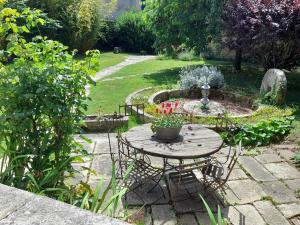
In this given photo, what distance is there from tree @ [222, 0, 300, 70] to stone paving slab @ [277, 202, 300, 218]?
5883 millimetres

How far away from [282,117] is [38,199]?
19.9 feet

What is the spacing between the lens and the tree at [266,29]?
28.9 ft

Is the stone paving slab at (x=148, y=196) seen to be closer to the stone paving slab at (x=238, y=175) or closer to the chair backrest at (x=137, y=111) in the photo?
the stone paving slab at (x=238, y=175)

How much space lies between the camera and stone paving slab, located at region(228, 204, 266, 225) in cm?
366

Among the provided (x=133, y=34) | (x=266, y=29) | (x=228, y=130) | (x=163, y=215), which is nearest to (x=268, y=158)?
(x=228, y=130)

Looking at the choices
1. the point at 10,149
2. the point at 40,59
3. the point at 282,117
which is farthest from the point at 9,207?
the point at 282,117

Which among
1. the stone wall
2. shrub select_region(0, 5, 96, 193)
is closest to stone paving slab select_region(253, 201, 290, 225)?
shrub select_region(0, 5, 96, 193)

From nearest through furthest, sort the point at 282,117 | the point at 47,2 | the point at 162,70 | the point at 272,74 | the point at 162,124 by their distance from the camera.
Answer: the point at 162,124, the point at 282,117, the point at 272,74, the point at 162,70, the point at 47,2

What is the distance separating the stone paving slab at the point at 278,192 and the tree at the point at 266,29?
543cm

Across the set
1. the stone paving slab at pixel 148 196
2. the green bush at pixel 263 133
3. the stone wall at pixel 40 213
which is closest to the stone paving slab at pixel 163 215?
the stone paving slab at pixel 148 196

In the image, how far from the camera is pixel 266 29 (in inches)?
350

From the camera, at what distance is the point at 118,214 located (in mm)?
3721

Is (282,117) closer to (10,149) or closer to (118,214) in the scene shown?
(118,214)

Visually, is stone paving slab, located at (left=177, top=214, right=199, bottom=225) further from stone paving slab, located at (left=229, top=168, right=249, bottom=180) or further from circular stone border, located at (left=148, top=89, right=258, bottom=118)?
circular stone border, located at (left=148, top=89, right=258, bottom=118)
